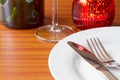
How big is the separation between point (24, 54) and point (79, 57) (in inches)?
4.2

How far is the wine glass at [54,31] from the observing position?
2.17 ft

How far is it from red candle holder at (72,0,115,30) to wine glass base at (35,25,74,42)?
3cm

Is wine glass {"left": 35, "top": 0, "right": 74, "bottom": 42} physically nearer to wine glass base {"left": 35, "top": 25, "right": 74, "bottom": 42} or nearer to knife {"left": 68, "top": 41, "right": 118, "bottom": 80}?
wine glass base {"left": 35, "top": 25, "right": 74, "bottom": 42}

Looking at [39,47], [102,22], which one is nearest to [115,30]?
[102,22]

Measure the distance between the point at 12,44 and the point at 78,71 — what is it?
176mm

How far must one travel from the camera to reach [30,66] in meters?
0.56

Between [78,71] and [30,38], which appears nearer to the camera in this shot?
[78,71]

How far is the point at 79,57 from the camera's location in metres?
0.55

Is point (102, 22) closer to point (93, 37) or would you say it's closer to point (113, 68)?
point (93, 37)

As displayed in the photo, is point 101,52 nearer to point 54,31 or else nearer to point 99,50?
point 99,50

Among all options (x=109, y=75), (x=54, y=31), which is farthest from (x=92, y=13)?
(x=109, y=75)

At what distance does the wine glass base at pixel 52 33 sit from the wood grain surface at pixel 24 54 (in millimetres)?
11

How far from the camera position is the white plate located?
0.49 meters

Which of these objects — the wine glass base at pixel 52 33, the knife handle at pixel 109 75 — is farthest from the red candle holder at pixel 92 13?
the knife handle at pixel 109 75
